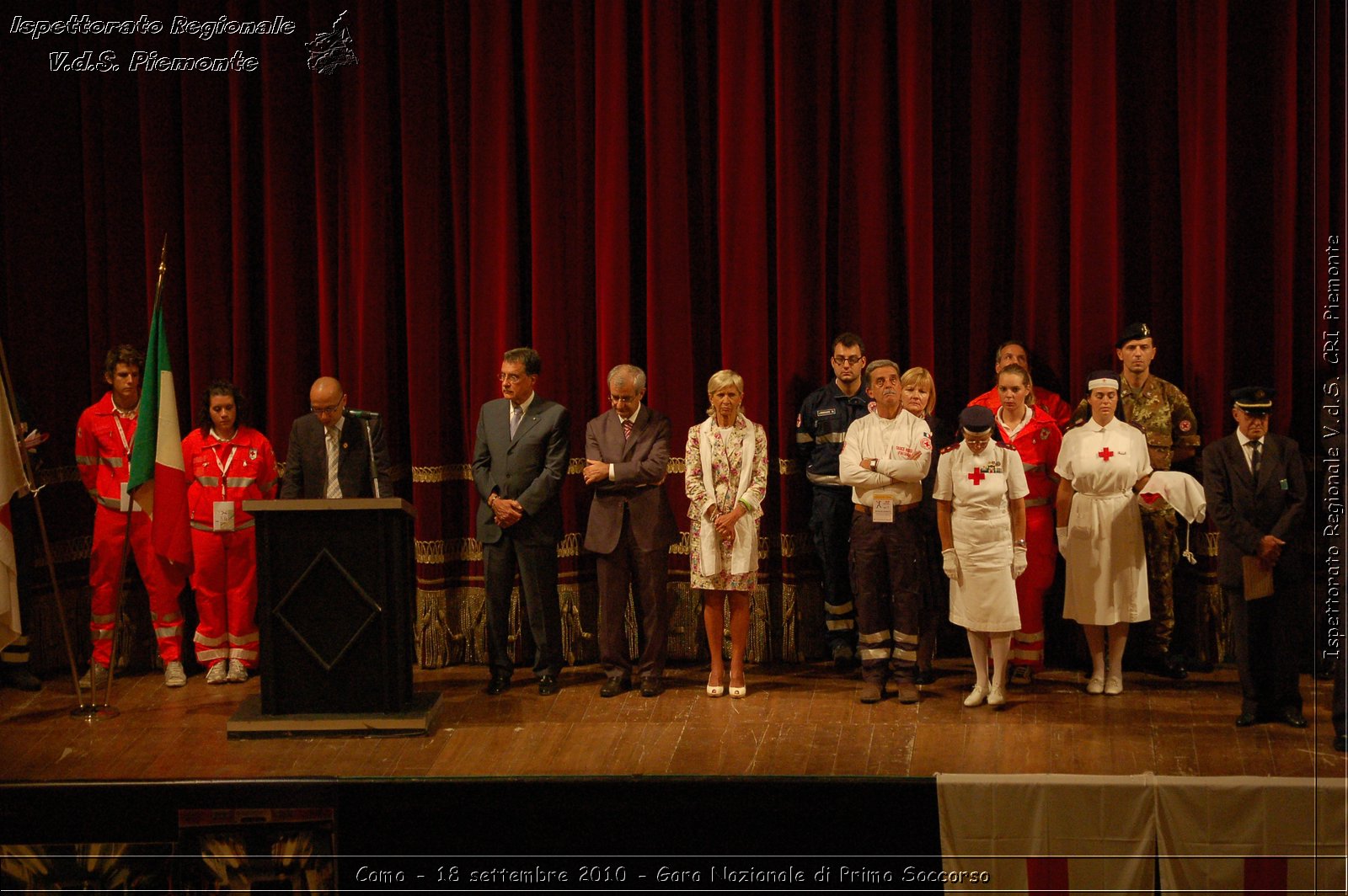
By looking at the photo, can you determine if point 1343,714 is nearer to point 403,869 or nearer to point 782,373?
point 782,373

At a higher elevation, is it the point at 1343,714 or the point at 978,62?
Result: the point at 978,62

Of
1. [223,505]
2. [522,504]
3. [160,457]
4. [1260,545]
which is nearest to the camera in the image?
[1260,545]

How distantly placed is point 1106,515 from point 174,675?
4.50 meters

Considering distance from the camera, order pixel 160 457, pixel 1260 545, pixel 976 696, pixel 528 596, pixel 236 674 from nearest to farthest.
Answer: pixel 1260 545 < pixel 976 696 < pixel 160 457 < pixel 528 596 < pixel 236 674

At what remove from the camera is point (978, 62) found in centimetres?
648

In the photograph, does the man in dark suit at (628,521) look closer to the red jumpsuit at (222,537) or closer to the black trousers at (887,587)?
the black trousers at (887,587)

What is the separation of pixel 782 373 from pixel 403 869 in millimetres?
3074

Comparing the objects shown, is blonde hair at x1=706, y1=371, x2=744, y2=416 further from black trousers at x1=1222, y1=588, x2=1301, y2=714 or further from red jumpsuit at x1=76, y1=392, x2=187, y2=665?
red jumpsuit at x1=76, y1=392, x2=187, y2=665

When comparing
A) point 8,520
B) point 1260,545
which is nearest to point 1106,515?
→ point 1260,545

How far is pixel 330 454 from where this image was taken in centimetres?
593

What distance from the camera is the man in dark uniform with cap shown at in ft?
20.3

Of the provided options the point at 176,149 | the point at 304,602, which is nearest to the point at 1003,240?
the point at 304,602

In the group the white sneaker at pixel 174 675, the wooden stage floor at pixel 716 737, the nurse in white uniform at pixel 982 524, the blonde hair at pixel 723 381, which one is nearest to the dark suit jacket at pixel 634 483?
the blonde hair at pixel 723 381

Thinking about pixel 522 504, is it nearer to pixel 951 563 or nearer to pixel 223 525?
pixel 223 525
